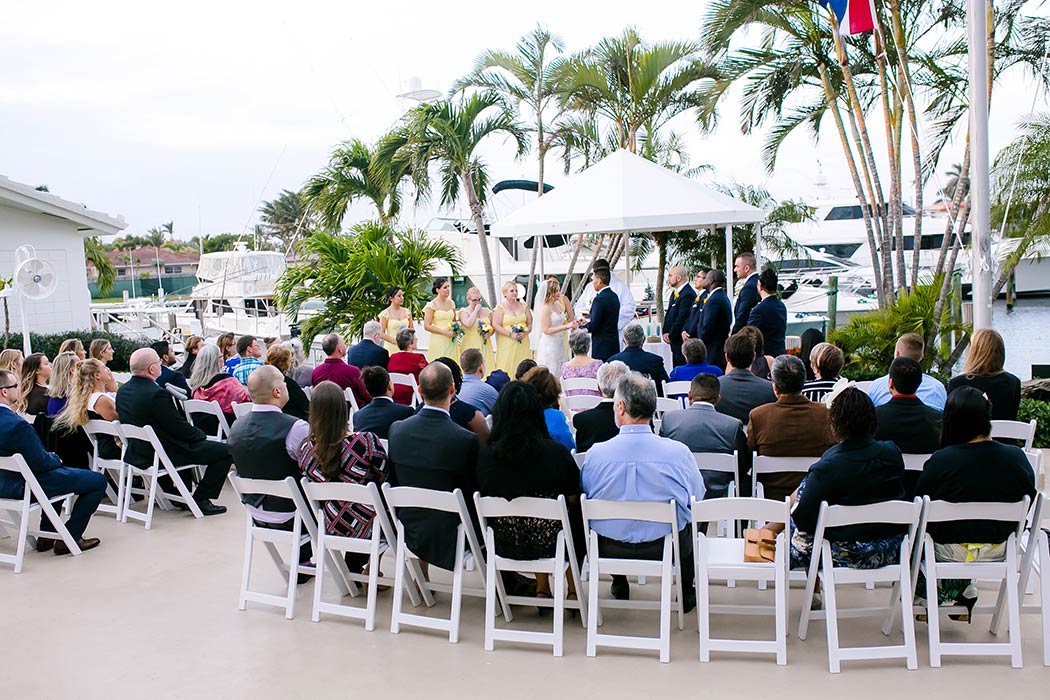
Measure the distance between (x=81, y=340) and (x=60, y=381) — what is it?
27.5 ft

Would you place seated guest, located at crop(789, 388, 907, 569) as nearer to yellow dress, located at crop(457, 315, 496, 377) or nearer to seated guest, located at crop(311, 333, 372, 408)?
seated guest, located at crop(311, 333, 372, 408)

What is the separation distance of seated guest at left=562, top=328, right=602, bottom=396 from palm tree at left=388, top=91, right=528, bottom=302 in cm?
807

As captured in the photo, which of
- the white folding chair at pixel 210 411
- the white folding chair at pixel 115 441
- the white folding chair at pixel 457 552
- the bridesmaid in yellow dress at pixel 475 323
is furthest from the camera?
the bridesmaid in yellow dress at pixel 475 323

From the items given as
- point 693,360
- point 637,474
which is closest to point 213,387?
point 693,360

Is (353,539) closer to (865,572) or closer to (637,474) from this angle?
(637,474)

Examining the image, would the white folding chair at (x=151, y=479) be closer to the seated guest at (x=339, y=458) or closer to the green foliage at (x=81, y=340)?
the seated guest at (x=339, y=458)

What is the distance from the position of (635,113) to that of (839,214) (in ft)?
71.2

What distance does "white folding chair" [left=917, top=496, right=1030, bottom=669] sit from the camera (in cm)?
376

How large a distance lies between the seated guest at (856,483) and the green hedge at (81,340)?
12003 millimetres

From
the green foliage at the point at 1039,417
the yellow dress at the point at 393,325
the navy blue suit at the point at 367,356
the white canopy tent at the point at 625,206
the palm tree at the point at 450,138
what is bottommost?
the green foliage at the point at 1039,417

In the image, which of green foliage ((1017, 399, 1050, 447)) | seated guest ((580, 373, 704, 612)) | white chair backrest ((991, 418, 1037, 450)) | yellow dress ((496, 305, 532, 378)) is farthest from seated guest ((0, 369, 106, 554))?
green foliage ((1017, 399, 1050, 447))

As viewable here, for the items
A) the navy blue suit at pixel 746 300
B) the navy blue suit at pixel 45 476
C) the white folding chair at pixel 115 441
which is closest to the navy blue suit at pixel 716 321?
the navy blue suit at pixel 746 300

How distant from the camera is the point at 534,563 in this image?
4152 millimetres

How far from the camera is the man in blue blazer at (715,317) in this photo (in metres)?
8.44
